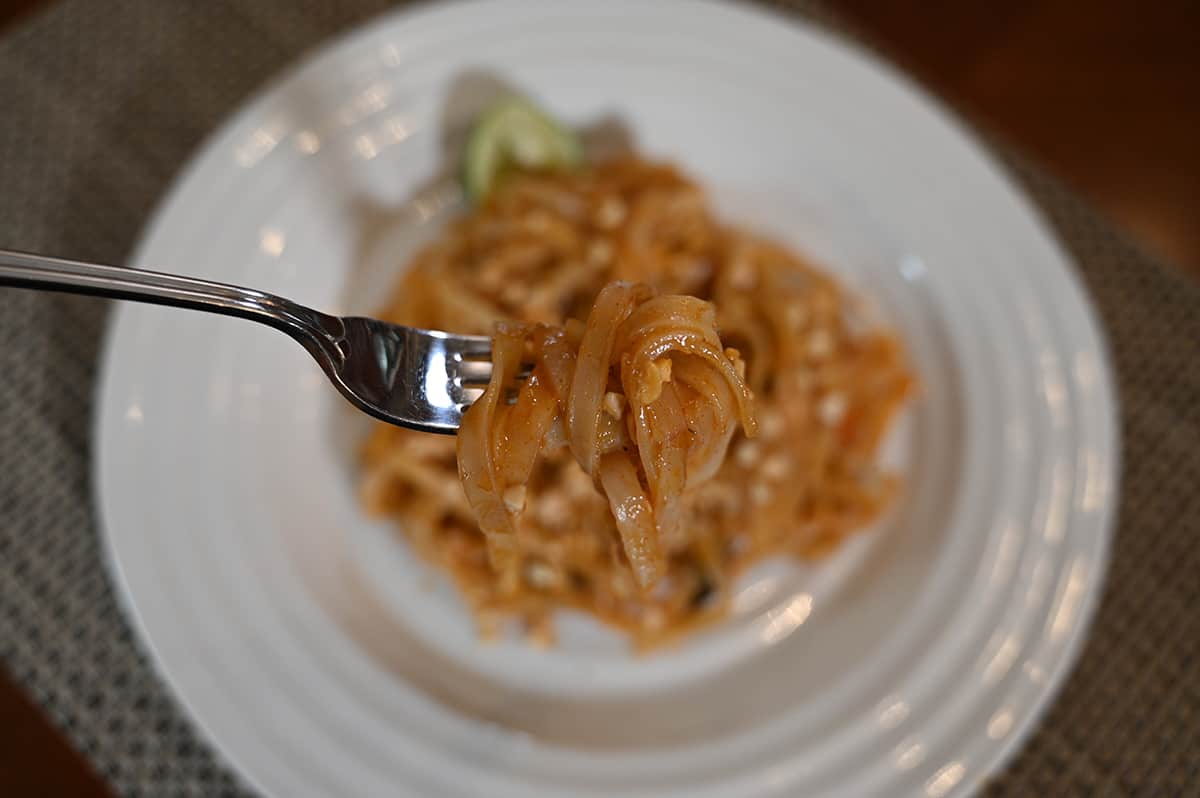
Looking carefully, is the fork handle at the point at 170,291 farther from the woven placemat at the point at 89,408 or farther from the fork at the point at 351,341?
the woven placemat at the point at 89,408

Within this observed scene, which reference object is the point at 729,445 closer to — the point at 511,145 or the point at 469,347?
the point at 469,347

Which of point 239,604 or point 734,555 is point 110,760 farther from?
point 734,555

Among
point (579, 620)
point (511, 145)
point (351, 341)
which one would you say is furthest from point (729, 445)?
point (511, 145)

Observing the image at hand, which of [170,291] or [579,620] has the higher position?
[170,291]

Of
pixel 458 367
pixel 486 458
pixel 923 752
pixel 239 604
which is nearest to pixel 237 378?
pixel 239 604

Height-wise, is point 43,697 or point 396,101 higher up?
point 396,101

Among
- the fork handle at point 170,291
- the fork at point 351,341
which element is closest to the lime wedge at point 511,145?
the fork at point 351,341

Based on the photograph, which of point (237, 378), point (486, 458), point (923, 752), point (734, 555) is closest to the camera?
point (486, 458)
